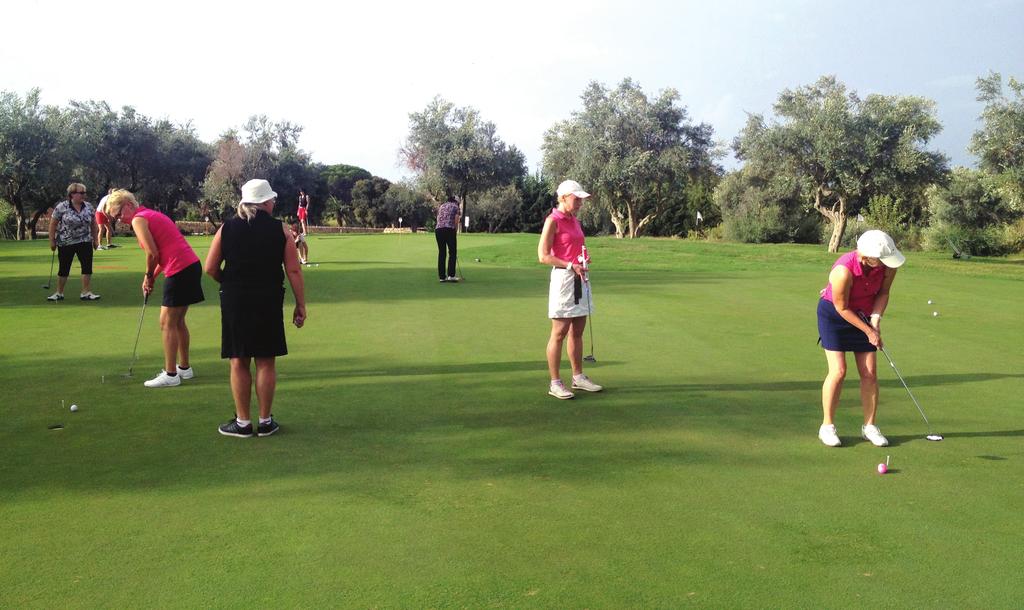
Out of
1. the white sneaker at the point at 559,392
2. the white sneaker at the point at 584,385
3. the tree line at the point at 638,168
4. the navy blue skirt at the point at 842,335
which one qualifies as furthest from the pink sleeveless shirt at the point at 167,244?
the tree line at the point at 638,168

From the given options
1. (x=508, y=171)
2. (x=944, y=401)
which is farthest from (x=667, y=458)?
(x=508, y=171)

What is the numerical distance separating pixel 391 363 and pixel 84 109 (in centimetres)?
5805

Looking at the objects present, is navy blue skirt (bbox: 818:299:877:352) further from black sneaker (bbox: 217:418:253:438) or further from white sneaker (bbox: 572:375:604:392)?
A: black sneaker (bbox: 217:418:253:438)

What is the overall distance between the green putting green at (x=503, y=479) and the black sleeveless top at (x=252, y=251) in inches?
47.8

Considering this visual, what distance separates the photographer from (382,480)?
5426 millimetres

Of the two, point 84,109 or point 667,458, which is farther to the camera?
point 84,109

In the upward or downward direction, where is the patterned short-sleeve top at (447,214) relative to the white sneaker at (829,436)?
upward

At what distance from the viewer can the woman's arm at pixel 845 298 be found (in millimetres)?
6125

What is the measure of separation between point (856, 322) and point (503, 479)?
286 cm

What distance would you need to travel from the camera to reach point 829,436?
21.0 feet

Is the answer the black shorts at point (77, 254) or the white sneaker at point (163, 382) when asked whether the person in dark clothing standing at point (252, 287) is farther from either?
the black shorts at point (77, 254)

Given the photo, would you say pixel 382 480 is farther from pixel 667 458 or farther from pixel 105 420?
pixel 105 420

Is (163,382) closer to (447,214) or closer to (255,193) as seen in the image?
(255,193)

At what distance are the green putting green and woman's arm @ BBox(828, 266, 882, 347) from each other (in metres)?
0.91
